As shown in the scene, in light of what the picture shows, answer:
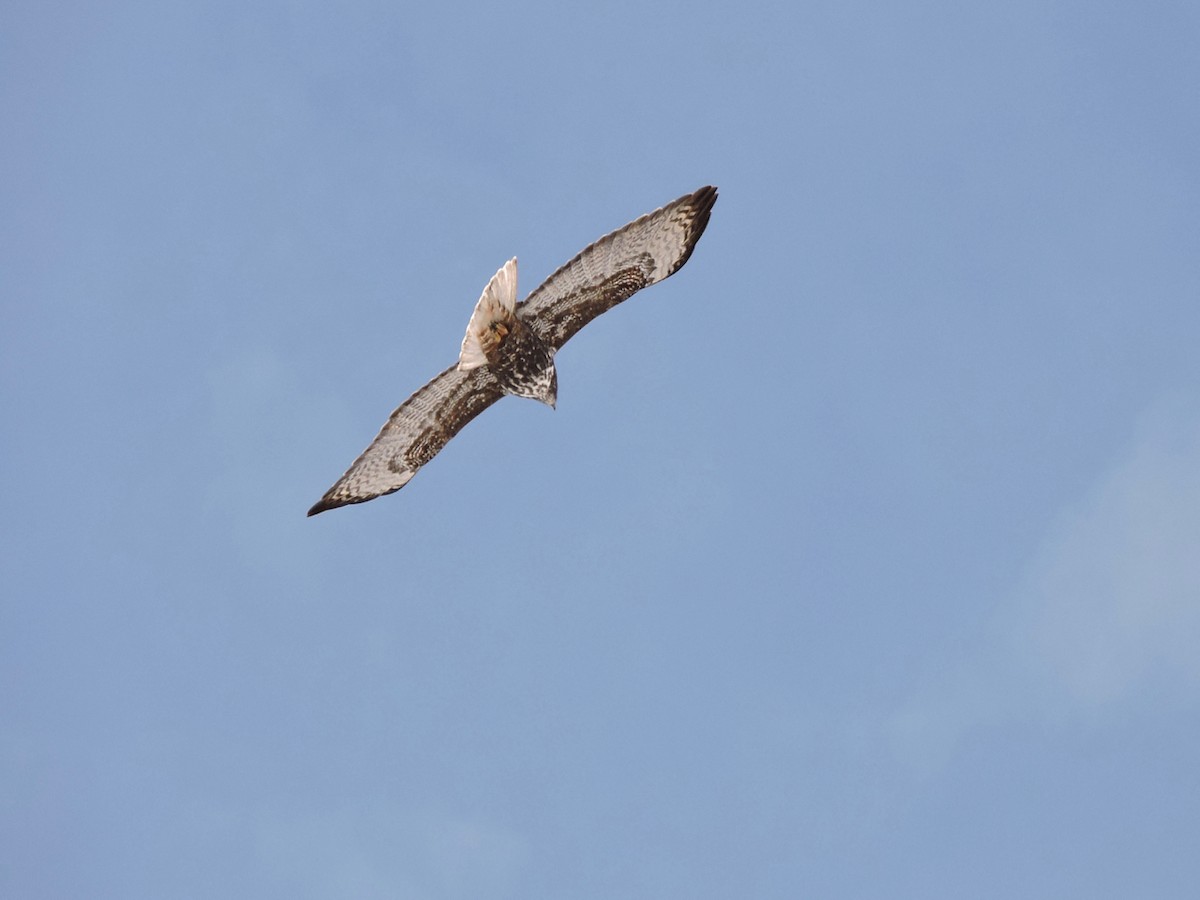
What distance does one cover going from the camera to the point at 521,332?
1731cm

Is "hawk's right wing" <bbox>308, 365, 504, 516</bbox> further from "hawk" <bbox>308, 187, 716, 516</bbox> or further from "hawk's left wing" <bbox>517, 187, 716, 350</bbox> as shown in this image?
"hawk's left wing" <bbox>517, 187, 716, 350</bbox>

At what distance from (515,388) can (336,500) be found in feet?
9.39

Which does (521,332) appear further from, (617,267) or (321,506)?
(321,506)

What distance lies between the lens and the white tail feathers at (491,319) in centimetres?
1659

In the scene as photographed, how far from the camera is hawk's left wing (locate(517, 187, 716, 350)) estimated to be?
1692 centimetres

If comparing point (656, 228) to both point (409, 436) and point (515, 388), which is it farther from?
point (409, 436)

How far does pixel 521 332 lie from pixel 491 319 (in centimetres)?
50

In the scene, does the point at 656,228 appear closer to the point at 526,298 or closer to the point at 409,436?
the point at 526,298

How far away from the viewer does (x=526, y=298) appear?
673 inches

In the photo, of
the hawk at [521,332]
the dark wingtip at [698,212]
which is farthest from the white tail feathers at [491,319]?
the dark wingtip at [698,212]

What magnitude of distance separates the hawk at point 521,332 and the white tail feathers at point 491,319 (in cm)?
1

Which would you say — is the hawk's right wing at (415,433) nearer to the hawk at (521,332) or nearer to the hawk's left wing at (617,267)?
the hawk at (521,332)

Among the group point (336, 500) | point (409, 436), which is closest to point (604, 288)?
point (409, 436)

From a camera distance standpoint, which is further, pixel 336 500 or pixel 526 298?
pixel 336 500
